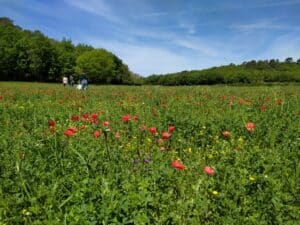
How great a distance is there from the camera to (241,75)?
350 feet

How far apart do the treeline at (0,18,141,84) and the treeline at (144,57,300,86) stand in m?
13.7

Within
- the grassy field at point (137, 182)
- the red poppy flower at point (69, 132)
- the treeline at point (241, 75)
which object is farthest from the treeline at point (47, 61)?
the red poppy flower at point (69, 132)

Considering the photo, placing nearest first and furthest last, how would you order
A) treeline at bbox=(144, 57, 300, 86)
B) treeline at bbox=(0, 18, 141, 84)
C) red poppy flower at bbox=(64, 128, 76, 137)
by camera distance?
1. red poppy flower at bbox=(64, 128, 76, 137)
2. treeline at bbox=(0, 18, 141, 84)
3. treeline at bbox=(144, 57, 300, 86)

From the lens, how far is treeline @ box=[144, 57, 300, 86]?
98438 millimetres

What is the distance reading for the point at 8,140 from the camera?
5.48 m

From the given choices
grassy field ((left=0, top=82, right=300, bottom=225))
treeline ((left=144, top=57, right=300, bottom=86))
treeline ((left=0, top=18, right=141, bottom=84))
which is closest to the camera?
grassy field ((left=0, top=82, right=300, bottom=225))

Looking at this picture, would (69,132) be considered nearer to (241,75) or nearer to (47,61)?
(47,61)

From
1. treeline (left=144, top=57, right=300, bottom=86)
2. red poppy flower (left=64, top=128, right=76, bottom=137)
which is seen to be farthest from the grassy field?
treeline (left=144, top=57, right=300, bottom=86)

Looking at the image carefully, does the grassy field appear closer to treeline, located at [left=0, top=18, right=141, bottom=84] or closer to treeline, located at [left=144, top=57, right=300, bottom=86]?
treeline, located at [left=144, top=57, right=300, bottom=86]

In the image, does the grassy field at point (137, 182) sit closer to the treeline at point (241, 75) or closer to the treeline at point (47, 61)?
the treeline at point (241, 75)

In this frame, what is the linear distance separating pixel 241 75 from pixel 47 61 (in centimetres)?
5104

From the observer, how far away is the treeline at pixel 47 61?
311ft

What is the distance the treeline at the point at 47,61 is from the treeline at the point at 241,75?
1365 cm

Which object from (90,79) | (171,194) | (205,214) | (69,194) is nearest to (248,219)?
(205,214)
